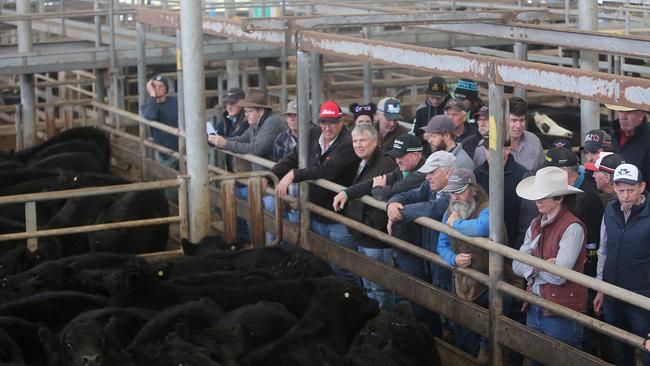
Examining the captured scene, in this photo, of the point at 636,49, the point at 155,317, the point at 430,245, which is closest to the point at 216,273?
the point at 155,317

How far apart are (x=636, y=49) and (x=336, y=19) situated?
302cm

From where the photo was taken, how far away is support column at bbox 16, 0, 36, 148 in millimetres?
17244

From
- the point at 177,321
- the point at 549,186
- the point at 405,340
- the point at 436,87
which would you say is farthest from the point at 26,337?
the point at 436,87

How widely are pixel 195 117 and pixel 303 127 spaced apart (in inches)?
48.9

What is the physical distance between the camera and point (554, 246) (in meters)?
7.93

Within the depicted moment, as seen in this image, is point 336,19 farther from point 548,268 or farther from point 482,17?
point 548,268

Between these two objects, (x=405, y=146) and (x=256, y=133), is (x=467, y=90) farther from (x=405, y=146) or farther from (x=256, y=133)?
(x=256, y=133)

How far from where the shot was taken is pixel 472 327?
870 centimetres

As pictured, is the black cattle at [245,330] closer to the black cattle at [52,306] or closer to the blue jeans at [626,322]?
the black cattle at [52,306]

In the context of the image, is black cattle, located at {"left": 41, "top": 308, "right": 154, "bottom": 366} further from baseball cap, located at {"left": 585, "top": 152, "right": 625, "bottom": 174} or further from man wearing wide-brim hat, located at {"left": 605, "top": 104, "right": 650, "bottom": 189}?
man wearing wide-brim hat, located at {"left": 605, "top": 104, "right": 650, "bottom": 189}

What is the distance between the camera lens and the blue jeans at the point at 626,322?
7590 mm

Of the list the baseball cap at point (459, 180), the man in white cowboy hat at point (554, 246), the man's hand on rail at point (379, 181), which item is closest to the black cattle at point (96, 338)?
the man's hand on rail at point (379, 181)

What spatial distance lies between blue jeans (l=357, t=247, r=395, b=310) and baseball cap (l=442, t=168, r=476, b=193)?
5.68 feet

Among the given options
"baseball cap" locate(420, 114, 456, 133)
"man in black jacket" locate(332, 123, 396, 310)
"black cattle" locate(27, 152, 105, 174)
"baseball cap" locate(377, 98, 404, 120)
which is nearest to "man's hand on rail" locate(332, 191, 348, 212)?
"man in black jacket" locate(332, 123, 396, 310)
